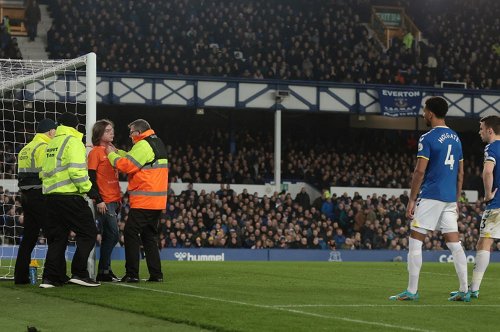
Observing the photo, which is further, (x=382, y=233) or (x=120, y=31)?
(x=120, y=31)

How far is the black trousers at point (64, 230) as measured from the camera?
13.2m

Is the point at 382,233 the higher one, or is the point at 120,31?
the point at 120,31

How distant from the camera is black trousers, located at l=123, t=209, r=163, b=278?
1409 centimetres

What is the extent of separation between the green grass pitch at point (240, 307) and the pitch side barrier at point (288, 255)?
1598 cm

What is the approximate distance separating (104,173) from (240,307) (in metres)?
4.69

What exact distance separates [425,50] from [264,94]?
9.31 metres

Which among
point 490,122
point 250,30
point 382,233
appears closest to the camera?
point 490,122

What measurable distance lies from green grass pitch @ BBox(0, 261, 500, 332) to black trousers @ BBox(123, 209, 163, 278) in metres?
0.43

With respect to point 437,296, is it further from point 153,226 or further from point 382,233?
point 382,233

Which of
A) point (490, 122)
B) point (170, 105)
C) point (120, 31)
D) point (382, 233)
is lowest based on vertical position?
point (382, 233)

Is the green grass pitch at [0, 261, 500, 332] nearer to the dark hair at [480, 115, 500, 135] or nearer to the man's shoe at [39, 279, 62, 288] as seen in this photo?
the man's shoe at [39, 279, 62, 288]

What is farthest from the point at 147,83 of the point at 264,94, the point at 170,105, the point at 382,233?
the point at 382,233

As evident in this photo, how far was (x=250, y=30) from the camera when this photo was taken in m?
42.0

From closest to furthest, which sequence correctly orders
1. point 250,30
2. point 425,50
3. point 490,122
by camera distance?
point 490,122 < point 250,30 < point 425,50
